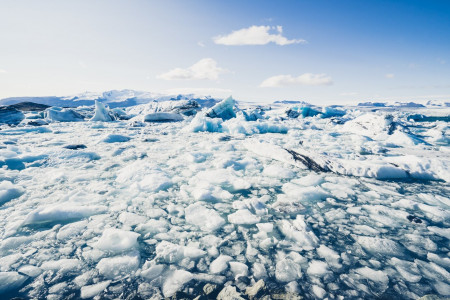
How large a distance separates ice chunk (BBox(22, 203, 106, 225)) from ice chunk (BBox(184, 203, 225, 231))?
2.29 feet

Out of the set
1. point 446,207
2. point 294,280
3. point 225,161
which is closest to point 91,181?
point 225,161

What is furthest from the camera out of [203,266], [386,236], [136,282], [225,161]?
[225,161]

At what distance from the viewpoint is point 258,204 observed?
72.3 inches

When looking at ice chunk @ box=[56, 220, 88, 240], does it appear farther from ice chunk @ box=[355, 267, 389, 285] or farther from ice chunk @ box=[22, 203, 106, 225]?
ice chunk @ box=[355, 267, 389, 285]

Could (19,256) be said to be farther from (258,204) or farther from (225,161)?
(225,161)

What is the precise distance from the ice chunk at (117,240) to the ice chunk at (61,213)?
388 mm

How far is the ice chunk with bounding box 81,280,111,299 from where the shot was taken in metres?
1.04

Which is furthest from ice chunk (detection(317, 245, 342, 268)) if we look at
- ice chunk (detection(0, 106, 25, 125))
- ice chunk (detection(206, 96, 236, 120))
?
ice chunk (detection(0, 106, 25, 125))

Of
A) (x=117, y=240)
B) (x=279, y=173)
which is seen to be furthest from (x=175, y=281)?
(x=279, y=173)

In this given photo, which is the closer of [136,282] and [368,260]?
[136,282]

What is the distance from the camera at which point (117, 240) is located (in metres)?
1.39

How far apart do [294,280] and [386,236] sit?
793 millimetres

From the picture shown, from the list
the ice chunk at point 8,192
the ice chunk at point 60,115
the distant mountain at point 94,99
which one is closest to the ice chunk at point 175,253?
the ice chunk at point 8,192

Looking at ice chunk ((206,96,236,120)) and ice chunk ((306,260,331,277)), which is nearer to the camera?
ice chunk ((306,260,331,277))
